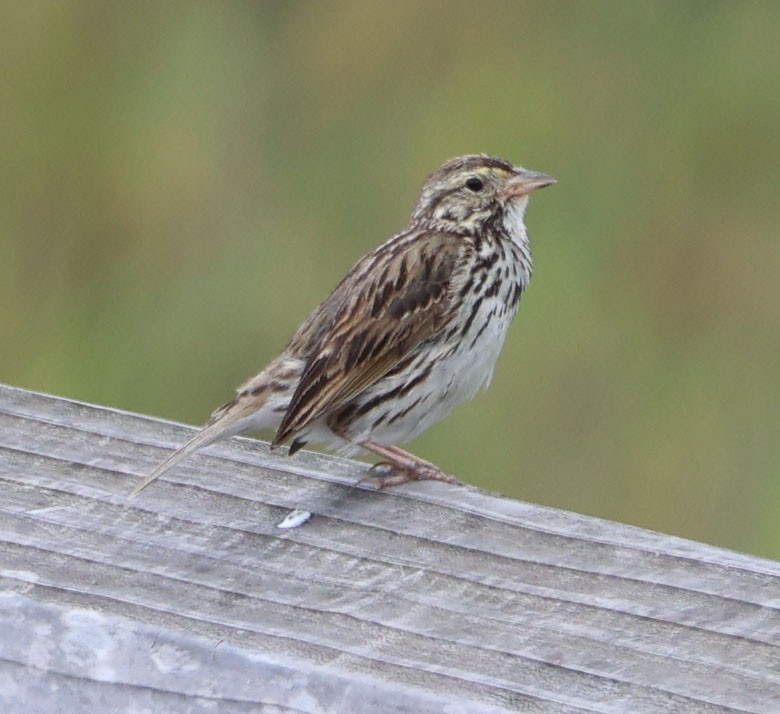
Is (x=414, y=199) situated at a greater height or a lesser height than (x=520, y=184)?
lesser

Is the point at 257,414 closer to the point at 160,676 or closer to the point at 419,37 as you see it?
the point at 160,676

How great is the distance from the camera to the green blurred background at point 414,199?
587 centimetres

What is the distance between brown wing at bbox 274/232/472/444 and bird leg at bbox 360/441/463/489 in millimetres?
172

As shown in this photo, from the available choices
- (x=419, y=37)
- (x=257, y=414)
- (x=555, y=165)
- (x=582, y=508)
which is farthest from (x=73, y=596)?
(x=419, y=37)

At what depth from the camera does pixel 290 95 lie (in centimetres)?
671

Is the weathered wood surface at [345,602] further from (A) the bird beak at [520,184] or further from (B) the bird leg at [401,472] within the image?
(A) the bird beak at [520,184]

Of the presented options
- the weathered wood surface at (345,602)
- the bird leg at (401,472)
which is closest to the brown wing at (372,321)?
the bird leg at (401,472)

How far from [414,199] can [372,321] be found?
1.70 metres

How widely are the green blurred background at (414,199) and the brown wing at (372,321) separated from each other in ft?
3.51

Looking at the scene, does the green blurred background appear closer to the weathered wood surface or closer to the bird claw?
the bird claw

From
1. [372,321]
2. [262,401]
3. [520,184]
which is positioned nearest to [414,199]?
[520,184]

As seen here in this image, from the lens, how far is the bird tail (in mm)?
3088

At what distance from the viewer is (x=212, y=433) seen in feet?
11.5

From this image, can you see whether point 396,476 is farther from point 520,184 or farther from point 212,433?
point 520,184
